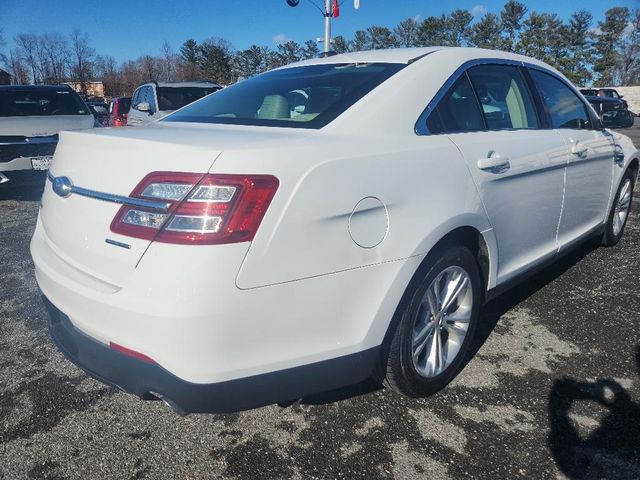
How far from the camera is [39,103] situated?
7.77 m

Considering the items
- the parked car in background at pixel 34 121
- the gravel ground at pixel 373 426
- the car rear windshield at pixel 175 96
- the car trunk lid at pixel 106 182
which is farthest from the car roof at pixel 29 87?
the car trunk lid at pixel 106 182

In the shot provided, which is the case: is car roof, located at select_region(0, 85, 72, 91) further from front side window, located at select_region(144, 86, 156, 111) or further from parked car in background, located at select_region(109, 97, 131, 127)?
parked car in background, located at select_region(109, 97, 131, 127)

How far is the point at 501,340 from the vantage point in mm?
2988

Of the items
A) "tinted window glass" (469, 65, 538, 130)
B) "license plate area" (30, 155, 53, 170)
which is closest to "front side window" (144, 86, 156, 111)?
"license plate area" (30, 155, 53, 170)

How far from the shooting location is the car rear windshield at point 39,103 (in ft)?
24.5

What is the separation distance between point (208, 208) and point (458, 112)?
1469 mm

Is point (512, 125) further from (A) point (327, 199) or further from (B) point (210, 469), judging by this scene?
(B) point (210, 469)

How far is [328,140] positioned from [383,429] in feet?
4.14

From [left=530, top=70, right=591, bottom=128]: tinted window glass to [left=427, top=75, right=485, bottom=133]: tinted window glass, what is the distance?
3.01 ft

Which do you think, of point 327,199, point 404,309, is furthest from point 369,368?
point 327,199

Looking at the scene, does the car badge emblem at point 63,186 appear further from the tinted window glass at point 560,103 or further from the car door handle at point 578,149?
the car door handle at point 578,149

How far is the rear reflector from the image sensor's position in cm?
164

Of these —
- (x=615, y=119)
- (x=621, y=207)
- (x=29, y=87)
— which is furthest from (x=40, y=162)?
(x=621, y=207)

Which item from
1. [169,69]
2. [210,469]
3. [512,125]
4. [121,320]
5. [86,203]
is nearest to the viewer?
[121,320]
